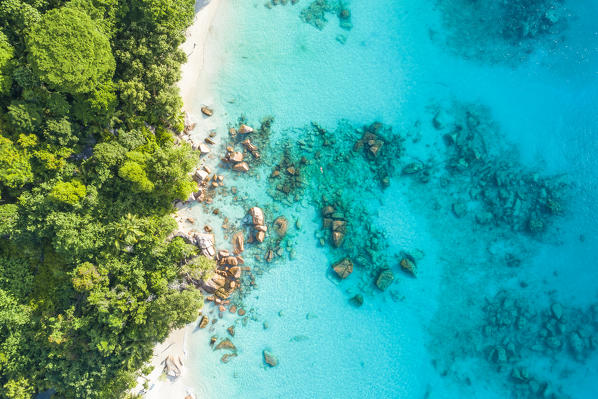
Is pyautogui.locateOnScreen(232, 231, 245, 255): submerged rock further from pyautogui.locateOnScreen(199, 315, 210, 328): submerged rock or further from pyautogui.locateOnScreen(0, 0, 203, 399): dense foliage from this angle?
pyautogui.locateOnScreen(199, 315, 210, 328): submerged rock

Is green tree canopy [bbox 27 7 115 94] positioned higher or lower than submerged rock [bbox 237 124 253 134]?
lower

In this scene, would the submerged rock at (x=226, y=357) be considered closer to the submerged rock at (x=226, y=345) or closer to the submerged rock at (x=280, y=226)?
the submerged rock at (x=226, y=345)

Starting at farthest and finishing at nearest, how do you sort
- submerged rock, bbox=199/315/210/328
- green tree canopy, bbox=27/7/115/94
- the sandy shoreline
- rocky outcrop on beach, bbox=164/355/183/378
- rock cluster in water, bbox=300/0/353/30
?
rock cluster in water, bbox=300/0/353/30
submerged rock, bbox=199/315/210/328
the sandy shoreline
rocky outcrop on beach, bbox=164/355/183/378
green tree canopy, bbox=27/7/115/94

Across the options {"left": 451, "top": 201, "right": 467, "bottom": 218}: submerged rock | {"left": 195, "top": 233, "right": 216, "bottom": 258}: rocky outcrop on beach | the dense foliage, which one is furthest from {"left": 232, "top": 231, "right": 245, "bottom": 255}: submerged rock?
{"left": 451, "top": 201, "right": 467, "bottom": 218}: submerged rock

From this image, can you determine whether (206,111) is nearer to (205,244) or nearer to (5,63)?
(205,244)

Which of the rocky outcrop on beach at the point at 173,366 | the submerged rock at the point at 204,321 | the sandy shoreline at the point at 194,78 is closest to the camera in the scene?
the rocky outcrop on beach at the point at 173,366

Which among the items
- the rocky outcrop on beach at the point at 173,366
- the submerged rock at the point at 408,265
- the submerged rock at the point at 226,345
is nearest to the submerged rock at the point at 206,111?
the submerged rock at the point at 226,345

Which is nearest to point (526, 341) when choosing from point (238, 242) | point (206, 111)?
point (238, 242)
